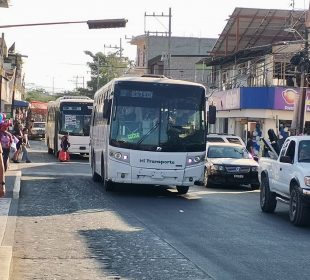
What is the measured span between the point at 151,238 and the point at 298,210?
3.59 meters

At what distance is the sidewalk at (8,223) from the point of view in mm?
8946

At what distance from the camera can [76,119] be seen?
38.2 m

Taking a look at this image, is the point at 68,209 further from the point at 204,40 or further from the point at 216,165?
the point at 204,40

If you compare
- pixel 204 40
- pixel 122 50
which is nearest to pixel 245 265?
pixel 204 40

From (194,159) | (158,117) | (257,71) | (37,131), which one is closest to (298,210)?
(194,159)

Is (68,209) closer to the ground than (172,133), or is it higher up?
closer to the ground

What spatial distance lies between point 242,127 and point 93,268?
41001 millimetres

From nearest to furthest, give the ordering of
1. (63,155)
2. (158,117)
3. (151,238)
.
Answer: (151,238)
(158,117)
(63,155)

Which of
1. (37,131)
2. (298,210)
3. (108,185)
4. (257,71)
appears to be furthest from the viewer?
(37,131)

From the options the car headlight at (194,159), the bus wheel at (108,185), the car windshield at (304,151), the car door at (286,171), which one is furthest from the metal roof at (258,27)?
the car windshield at (304,151)

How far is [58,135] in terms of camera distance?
38.8 meters

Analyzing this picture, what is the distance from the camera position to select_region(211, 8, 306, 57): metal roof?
152 feet

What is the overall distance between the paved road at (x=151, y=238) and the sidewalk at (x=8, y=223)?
182 mm

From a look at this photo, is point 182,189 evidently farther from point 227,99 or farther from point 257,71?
point 227,99
